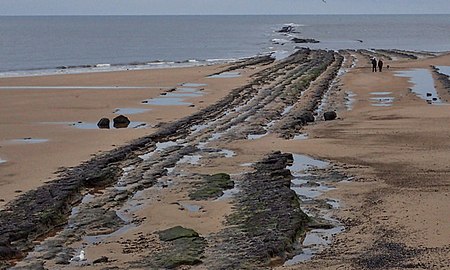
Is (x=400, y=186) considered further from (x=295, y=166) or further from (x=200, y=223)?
(x=200, y=223)

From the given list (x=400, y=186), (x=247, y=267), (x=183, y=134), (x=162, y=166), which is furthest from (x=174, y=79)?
(x=247, y=267)

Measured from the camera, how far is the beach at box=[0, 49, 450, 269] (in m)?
11.3

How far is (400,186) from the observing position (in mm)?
15891

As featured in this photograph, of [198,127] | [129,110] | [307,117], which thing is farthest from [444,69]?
[198,127]

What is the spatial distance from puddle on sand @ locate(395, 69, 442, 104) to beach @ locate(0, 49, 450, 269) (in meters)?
0.52

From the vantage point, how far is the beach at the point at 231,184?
37.0ft

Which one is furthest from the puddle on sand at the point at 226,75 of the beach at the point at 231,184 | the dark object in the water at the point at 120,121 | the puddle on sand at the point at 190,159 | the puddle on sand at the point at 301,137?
the puddle on sand at the point at 190,159

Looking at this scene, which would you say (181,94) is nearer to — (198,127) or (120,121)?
(120,121)

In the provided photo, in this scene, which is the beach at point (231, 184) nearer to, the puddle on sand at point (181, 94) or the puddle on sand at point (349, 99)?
the puddle on sand at point (349, 99)

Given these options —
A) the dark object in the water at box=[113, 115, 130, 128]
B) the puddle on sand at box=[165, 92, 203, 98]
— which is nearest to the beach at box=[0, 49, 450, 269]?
the dark object in the water at box=[113, 115, 130, 128]

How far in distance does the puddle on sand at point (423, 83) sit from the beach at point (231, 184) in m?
0.52

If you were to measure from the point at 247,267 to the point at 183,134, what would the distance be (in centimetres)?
1361

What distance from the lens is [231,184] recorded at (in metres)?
15.9

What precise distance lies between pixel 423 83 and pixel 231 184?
28354mm
